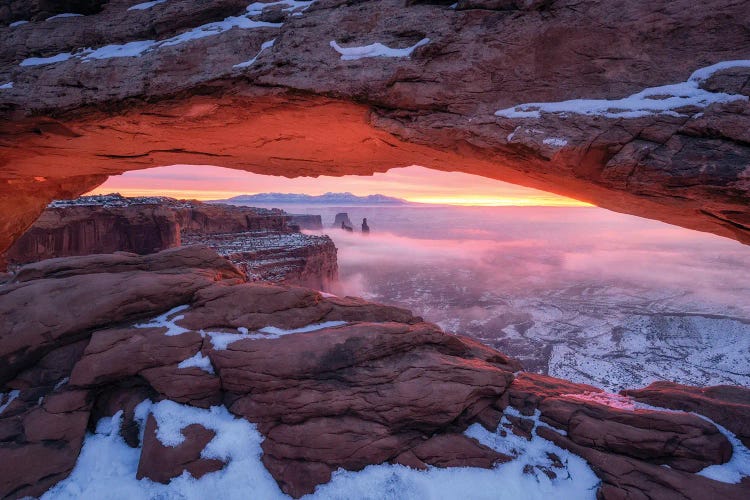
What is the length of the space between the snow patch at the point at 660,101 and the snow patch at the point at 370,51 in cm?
315

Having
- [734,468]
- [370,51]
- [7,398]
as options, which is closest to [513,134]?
[370,51]

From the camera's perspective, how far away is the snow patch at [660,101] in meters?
4.83

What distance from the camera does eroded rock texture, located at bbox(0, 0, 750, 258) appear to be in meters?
4.97

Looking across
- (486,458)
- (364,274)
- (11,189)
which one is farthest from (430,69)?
(364,274)

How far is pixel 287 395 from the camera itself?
18.8 ft

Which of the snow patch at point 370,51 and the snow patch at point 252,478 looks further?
the snow patch at point 370,51

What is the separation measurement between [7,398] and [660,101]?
12.9m

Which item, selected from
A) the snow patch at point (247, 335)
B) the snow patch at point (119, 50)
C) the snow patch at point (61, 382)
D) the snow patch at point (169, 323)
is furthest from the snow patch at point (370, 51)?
the snow patch at point (61, 382)

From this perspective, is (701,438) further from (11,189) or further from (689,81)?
(11,189)

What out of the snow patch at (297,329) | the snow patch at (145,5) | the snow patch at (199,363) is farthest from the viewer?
the snow patch at (145,5)

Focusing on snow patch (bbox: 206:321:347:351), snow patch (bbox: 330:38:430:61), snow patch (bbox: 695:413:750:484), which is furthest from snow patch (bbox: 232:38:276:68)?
snow patch (bbox: 695:413:750:484)

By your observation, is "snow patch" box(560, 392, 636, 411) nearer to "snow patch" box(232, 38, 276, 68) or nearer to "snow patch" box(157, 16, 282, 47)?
"snow patch" box(232, 38, 276, 68)

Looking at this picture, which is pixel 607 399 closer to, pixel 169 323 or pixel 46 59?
pixel 169 323

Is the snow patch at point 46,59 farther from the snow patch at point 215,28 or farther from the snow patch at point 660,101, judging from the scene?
the snow patch at point 660,101
